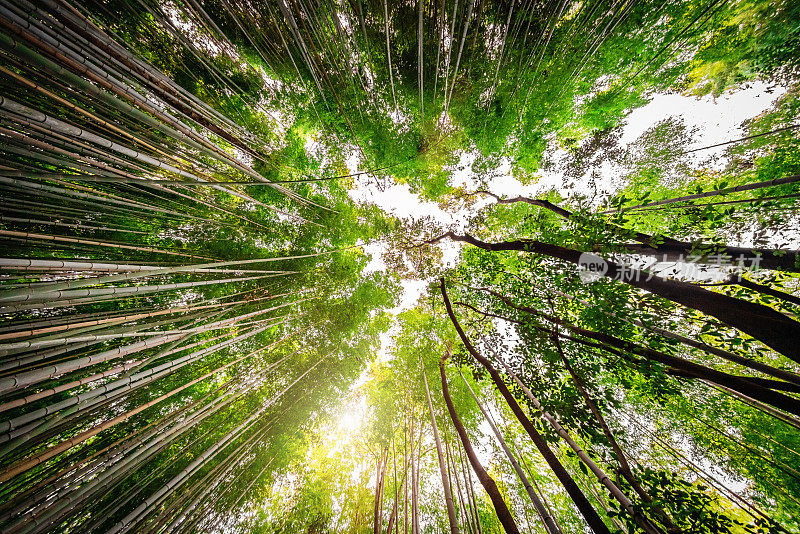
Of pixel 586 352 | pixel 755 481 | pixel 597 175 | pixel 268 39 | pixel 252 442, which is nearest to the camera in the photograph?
pixel 586 352

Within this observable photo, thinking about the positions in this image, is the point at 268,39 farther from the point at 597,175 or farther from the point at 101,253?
the point at 597,175

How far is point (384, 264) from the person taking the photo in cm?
662

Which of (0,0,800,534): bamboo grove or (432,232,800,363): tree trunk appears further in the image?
(0,0,800,534): bamboo grove

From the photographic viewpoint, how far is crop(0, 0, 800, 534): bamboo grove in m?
2.18

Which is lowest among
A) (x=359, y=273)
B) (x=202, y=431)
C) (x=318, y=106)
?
(x=202, y=431)

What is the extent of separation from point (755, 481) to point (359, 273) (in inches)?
368

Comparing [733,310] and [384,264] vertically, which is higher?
[733,310]

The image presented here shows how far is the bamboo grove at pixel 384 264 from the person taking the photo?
2184 mm

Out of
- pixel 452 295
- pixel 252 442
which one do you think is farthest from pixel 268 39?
pixel 252 442

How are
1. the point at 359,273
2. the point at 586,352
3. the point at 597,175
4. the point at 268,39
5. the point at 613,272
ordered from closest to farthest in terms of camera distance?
the point at 613,272 → the point at 586,352 → the point at 268,39 → the point at 597,175 → the point at 359,273

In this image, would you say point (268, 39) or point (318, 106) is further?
point (318, 106)

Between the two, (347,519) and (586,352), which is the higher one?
(586,352)

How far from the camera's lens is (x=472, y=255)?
4699mm

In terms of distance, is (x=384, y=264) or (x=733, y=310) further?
(x=384, y=264)
